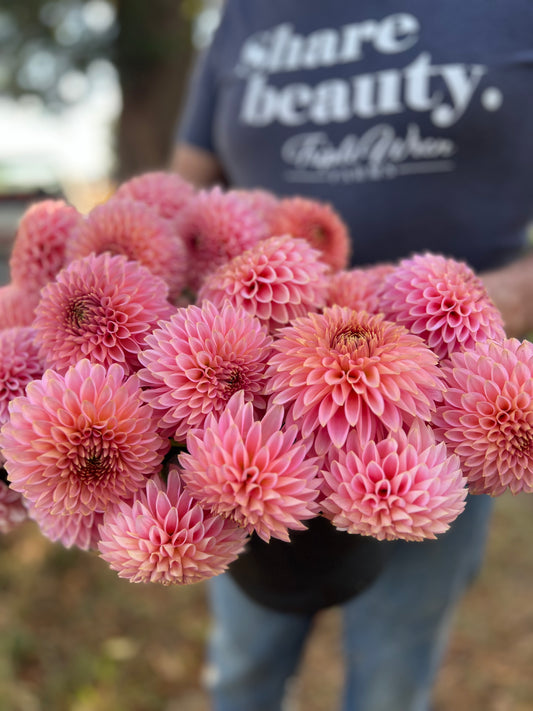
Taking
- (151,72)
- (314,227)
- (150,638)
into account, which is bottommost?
(150,638)

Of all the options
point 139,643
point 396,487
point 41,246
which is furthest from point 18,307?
point 139,643

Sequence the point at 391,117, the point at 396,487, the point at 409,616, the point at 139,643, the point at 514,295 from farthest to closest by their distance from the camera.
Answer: the point at 139,643, the point at 409,616, the point at 391,117, the point at 514,295, the point at 396,487

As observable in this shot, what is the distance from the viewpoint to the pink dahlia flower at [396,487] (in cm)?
37

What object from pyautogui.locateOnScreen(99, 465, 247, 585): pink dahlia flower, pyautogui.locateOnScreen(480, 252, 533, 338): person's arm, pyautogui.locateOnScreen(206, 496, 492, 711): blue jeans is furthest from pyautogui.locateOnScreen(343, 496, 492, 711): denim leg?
pyautogui.locateOnScreen(99, 465, 247, 585): pink dahlia flower

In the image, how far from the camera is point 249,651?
3.23 feet

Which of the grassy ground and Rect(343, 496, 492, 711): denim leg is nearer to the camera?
Rect(343, 496, 492, 711): denim leg

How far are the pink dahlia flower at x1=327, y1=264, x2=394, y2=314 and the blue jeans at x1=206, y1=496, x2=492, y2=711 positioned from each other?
0.46 m

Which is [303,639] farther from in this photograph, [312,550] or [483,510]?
[312,550]

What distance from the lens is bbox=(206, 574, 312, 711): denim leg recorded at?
3.10ft

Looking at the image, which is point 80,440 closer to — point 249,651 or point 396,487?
point 396,487

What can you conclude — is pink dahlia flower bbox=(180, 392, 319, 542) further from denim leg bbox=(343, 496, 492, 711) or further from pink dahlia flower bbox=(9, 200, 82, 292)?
denim leg bbox=(343, 496, 492, 711)

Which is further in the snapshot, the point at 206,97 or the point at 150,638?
the point at 150,638

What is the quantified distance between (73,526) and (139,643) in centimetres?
123

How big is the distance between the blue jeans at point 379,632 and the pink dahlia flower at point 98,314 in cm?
52
